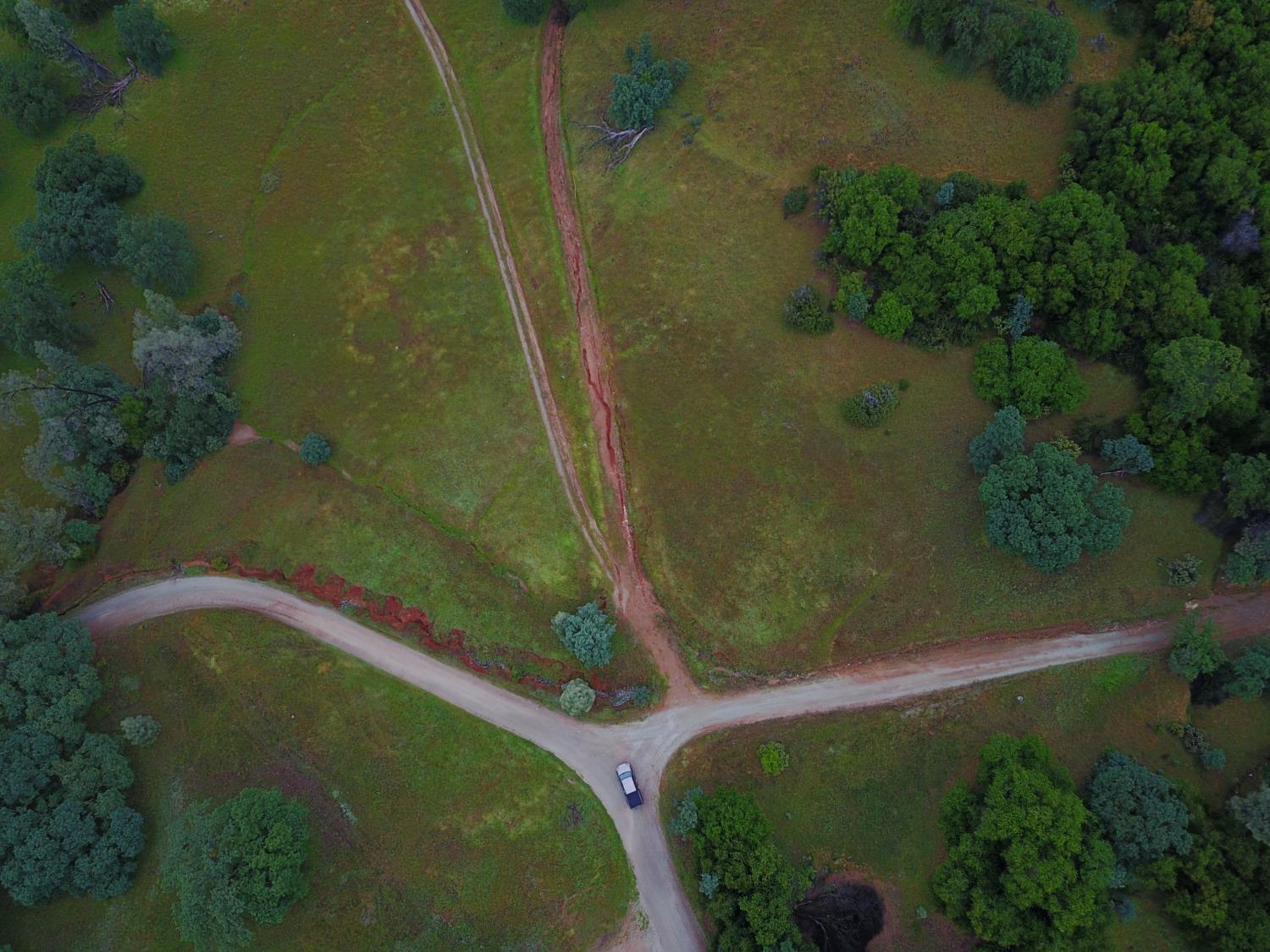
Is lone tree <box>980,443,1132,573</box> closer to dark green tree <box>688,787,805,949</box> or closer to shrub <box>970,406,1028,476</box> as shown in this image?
shrub <box>970,406,1028,476</box>

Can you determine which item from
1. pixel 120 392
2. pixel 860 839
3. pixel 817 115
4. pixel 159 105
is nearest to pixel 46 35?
pixel 159 105

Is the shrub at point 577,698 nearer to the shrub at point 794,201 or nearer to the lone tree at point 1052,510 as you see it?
the lone tree at point 1052,510

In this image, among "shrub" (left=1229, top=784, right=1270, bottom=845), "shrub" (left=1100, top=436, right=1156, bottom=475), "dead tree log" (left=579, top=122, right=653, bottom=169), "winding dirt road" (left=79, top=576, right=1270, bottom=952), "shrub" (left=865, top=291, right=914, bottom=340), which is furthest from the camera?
"dead tree log" (left=579, top=122, right=653, bottom=169)

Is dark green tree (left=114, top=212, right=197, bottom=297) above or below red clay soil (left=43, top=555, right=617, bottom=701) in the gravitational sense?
above

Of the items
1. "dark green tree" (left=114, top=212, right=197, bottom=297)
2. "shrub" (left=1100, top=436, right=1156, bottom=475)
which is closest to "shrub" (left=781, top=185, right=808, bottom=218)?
"shrub" (left=1100, top=436, right=1156, bottom=475)

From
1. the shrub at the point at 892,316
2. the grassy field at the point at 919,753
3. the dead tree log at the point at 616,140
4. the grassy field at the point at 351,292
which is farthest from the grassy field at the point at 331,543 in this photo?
the dead tree log at the point at 616,140

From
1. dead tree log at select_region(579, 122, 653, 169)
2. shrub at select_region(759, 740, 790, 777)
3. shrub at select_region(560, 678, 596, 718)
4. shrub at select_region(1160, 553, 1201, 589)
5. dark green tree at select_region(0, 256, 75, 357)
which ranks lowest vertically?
shrub at select_region(759, 740, 790, 777)
